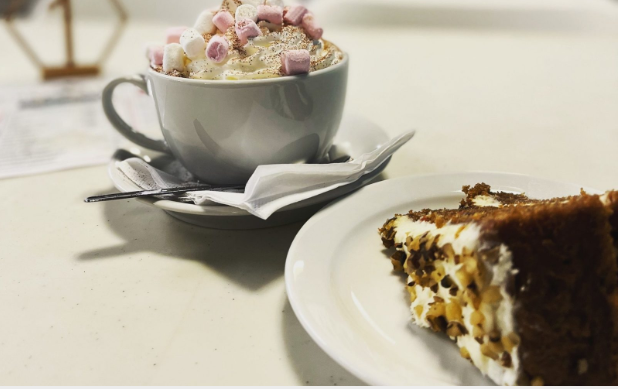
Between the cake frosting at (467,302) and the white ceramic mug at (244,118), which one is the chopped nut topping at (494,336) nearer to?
the cake frosting at (467,302)

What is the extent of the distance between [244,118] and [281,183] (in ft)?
0.46

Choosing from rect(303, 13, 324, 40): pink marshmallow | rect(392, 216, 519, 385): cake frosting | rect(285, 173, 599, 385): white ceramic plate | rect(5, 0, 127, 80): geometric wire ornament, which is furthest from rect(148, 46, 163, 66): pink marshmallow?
rect(5, 0, 127, 80): geometric wire ornament

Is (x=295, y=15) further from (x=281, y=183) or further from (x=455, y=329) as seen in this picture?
(x=455, y=329)

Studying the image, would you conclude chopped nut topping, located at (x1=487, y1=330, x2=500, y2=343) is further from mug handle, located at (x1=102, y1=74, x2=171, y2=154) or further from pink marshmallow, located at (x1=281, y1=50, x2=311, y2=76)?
mug handle, located at (x1=102, y1=74, x2=171, y2=154)

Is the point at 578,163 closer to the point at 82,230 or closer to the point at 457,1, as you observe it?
the point at 82,230

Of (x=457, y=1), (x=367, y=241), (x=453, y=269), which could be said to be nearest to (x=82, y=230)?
(x=367, y=241)

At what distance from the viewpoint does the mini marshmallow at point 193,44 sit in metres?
0.81

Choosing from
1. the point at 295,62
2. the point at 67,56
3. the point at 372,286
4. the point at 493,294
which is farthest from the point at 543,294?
the point at 67,56

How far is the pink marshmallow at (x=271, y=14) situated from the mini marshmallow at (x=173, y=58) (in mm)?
161

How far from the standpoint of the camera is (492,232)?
1.61 ft

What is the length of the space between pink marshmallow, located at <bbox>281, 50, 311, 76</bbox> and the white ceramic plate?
0.76ft

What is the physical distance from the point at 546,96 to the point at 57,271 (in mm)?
1656

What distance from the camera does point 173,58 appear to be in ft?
2.71

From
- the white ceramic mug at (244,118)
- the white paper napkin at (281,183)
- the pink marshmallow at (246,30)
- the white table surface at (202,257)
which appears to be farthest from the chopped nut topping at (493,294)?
the pink marshmallow at (246,30)
